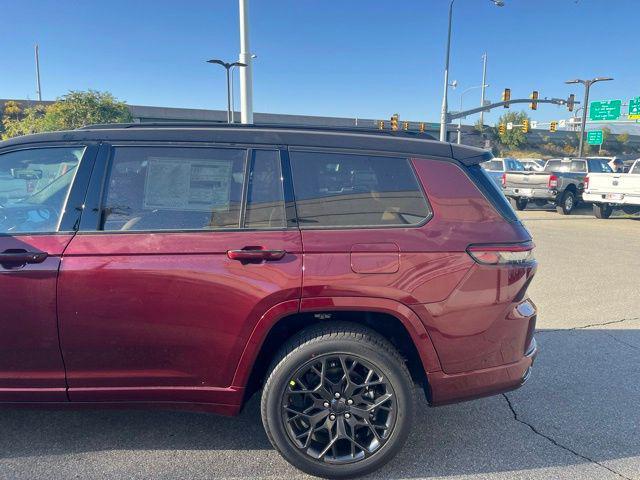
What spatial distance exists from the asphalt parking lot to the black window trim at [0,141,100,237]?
4.32 feet

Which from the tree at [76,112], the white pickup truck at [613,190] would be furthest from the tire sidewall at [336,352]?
the tree at [76,112]

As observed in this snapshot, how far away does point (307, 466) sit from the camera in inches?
101

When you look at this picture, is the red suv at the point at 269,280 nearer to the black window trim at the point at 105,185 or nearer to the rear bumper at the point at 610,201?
the black window trim at the point at 105,185

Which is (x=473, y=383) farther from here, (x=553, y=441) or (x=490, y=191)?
(x=490, y=191)

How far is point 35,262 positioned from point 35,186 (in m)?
0.67

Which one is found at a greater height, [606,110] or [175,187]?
[606,110]

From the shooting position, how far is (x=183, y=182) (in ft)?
8.81

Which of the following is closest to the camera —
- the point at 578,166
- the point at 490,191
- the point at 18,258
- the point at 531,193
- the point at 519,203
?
the point at 18,258

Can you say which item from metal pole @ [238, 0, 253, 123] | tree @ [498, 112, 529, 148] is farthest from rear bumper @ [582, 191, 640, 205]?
tree @ [498, 112, 529, 148]

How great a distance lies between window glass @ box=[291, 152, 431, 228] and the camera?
262cm

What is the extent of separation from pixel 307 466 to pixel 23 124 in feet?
97.7

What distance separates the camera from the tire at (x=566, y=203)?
52.8 ft

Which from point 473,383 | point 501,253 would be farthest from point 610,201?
point 473,383

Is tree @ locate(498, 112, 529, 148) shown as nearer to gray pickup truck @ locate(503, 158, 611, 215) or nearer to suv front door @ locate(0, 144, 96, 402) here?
gray pickup truck @ locate(503, 158, 611, 215)
